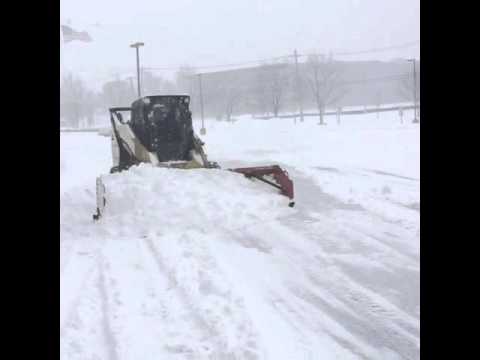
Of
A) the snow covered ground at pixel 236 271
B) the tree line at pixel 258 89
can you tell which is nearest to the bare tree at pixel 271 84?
the tree line at pixel 258 89

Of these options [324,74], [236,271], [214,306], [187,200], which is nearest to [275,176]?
[187,200]

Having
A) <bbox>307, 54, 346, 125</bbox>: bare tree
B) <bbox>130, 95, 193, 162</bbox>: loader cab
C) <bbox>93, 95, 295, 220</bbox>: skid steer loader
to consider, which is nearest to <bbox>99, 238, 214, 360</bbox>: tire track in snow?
<bbox>93, 95, 295, 220</bbox>: skid steer loader

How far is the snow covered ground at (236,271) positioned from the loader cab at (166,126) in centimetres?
194

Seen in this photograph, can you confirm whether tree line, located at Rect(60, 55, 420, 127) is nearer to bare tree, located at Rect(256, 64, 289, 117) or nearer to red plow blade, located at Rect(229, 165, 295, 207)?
bare tree, located at Rect(256, 64, 289, 117)

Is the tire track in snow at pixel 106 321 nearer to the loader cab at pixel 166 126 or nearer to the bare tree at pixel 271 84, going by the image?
the loader cab at pixel 166 126

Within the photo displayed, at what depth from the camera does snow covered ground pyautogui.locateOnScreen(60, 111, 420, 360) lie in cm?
430

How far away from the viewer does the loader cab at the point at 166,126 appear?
38.1ft

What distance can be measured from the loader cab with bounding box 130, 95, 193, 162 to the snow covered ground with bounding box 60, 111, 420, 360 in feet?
6.36

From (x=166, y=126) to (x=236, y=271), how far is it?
6.32m

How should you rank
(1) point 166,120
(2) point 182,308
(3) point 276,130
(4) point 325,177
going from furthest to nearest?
(3) point 276,130
(4) point 325,177
(1) point 166,120
(2) point 182,308
